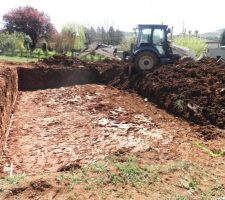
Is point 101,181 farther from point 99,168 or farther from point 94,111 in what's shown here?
point 94,111

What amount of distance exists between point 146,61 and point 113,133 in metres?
7.22

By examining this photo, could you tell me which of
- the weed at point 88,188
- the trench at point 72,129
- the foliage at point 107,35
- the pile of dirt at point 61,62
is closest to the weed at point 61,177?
the weed at point 88,188

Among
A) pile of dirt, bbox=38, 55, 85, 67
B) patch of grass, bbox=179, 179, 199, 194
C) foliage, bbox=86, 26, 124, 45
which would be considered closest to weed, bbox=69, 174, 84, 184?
patch of grass, bbox=179, 179, 199, 194

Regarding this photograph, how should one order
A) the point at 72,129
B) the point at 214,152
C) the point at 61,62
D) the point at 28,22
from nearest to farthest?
1. the point at 214,152
2. the point at 72,129
3. the point at 61,62
4. the point at 28,22

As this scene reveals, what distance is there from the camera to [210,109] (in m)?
10.8

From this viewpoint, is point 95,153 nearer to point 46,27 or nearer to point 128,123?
point 128,123

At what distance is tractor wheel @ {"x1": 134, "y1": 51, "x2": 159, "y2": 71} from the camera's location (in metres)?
16.2

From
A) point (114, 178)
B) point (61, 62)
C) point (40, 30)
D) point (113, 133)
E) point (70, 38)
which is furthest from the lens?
point (40, 30)

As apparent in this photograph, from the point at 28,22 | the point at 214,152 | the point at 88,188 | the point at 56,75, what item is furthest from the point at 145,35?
the point at 28,22

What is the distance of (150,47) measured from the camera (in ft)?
52.9

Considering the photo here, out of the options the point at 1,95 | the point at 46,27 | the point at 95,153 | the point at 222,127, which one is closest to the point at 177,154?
the point at 95,153

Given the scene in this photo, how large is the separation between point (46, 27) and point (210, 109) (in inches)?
1506

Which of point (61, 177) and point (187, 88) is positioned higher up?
point (187, 88)

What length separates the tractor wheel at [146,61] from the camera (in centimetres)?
1625
